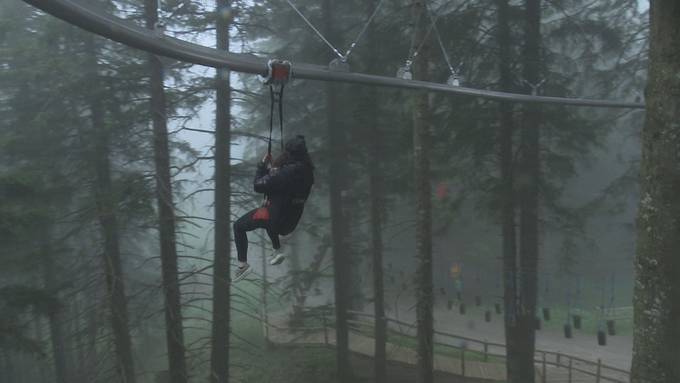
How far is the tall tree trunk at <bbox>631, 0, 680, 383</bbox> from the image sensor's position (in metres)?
4.74

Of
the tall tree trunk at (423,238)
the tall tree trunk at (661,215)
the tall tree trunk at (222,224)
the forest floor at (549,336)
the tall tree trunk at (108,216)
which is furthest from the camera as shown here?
→ the forest floor at (549,336)

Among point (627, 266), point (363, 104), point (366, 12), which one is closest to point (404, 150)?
point (363, 104)

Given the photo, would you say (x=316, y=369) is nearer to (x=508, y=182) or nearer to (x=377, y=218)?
(x=377, y=218)

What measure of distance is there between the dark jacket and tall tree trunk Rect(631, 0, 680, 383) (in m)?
3.33

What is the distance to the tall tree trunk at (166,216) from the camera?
9328 millimetres

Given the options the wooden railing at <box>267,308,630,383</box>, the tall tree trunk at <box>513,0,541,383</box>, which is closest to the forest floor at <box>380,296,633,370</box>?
the wooden railing at <box>267,308,630,383</box>

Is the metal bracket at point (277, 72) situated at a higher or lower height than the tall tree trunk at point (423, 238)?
higher

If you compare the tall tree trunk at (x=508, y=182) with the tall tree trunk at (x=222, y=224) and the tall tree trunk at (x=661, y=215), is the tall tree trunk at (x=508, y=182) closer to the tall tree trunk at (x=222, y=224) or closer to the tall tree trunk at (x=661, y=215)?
the tall tree trunk at (x=222, y=224)

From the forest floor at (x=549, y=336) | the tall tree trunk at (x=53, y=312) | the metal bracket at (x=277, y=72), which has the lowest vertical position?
the forest floor at (x=549, y=336)

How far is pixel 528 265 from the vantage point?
1241cm

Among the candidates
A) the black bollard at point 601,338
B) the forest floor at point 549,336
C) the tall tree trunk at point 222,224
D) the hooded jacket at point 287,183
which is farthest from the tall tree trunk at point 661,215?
the black bollard at point 601,338

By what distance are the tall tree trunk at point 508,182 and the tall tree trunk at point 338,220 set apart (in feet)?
14.3

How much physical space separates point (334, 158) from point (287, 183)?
9.90 m

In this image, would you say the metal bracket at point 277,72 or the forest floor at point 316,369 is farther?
the forest floor at point 316,369
